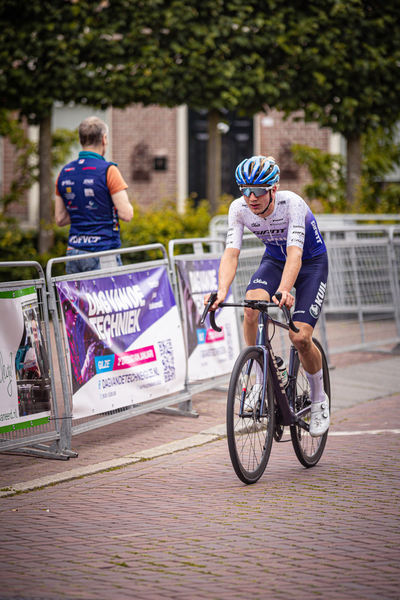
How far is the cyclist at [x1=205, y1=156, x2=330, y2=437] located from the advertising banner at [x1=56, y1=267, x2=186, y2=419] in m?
1.20

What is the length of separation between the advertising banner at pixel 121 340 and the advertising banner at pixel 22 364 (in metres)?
0.21

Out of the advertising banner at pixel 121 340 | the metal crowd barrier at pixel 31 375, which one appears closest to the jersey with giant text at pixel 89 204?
the advertising banner at pixel 121 340

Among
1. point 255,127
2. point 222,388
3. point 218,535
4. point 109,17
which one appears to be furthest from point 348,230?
point 255,127

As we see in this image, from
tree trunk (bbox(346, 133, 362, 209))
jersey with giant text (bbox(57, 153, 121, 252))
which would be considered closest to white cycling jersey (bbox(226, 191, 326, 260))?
jersey with giant text (bbox(57, 153, 121, 252))

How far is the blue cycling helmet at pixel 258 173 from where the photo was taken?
531 centimetres

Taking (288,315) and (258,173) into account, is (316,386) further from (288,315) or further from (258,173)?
(258,173)

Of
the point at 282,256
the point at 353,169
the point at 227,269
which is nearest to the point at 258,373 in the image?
the point at 227,269

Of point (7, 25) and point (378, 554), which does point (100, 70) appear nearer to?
point (7, 25)

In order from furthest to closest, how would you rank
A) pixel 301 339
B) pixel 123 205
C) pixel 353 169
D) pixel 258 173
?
pixel 353 169 → pixel 123 205 → pixel 301 339 → pixel 258 173

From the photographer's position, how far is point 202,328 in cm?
782

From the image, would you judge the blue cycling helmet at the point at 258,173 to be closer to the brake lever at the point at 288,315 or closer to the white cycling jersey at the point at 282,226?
the white cycling jersey at the point at 282,226

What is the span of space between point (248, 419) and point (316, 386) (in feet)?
2.46

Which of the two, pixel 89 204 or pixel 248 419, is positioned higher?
pixel 89 204

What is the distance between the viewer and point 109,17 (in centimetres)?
1324
